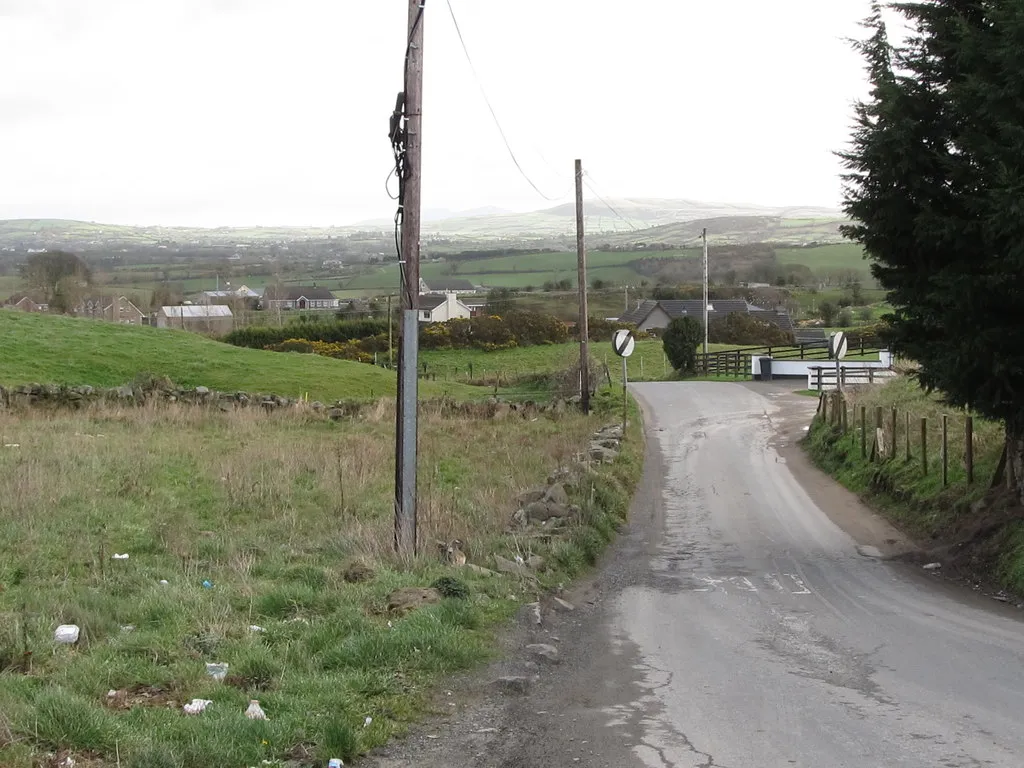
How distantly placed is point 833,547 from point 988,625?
513 centimetres

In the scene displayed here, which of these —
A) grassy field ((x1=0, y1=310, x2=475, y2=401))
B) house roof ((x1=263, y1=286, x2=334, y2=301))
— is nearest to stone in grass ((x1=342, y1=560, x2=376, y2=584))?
grassy field ((x1=0, y1=310, x2=475, y2=401))

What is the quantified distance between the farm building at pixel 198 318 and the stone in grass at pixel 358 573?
75356mm

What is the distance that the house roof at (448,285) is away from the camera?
115 m

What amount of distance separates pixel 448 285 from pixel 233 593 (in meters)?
109

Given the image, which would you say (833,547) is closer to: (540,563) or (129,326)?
(540,563)

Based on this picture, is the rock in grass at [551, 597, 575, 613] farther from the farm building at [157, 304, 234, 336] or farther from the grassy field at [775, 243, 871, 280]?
the grassy field at [775, 243, 871, 280]

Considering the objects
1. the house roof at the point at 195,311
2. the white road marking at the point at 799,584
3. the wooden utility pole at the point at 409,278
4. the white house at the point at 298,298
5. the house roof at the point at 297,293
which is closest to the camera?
the wooden utility pole at the point at 409,278

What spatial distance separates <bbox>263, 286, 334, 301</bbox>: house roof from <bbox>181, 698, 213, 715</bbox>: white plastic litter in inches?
4166

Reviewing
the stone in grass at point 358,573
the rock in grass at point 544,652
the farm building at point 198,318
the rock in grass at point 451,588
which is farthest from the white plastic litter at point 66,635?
the farm building at point 198,318

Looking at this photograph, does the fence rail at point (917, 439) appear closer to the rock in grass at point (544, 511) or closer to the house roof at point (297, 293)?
the rock in grass at point (544, 511)

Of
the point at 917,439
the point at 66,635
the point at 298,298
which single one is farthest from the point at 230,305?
the point at 66,635

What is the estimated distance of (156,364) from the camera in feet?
144

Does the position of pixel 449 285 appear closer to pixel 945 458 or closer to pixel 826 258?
pixel 826 258

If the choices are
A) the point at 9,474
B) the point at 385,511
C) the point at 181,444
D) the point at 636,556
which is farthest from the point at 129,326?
the point at 636,556
